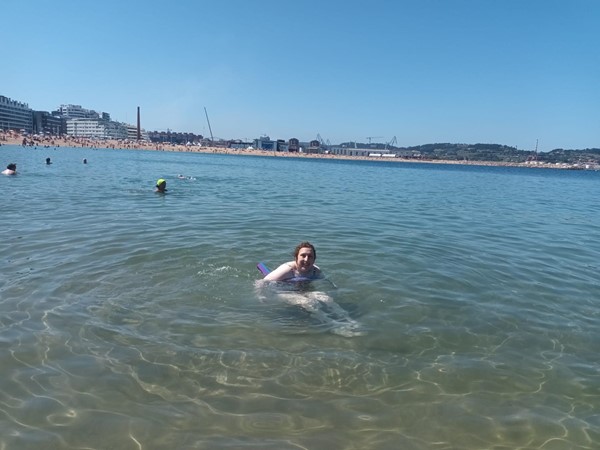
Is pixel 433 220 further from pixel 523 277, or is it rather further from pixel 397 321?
pixel 397 321

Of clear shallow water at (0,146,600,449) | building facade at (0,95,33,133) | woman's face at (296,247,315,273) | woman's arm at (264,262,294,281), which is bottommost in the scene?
clear shallow water at (0,146,600,449)

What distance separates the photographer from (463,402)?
15.6 feet

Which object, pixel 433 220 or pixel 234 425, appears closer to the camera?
pixel 234 425

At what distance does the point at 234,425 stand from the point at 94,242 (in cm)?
879

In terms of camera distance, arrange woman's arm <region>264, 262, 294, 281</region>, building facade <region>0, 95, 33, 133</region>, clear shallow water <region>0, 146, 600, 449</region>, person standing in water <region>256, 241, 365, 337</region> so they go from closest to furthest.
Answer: clear shallow water <region>0, 146, 600, 449</region>, person standing in water <region>256, 241, 365, 337</region>, woman's arm <region>264, 262, 294, 281</region>, building facade <region>0, 95, 33, 133</region>

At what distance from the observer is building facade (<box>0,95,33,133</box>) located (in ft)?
583

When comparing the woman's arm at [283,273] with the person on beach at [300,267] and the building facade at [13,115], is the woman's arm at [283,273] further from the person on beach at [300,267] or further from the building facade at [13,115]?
the building facade at [13,115]

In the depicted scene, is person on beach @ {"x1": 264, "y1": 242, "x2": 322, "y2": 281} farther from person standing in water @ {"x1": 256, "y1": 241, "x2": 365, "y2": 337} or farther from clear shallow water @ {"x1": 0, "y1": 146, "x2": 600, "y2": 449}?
clear shallow water @ {"x1": 0, "y1": 146, "x2": 600, "y2": 449}

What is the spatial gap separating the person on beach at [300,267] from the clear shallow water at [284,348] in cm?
45

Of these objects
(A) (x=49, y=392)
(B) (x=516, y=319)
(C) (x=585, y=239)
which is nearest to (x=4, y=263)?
(A) (x=49, y=392)

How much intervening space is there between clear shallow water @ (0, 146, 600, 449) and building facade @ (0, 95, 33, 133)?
207 metres

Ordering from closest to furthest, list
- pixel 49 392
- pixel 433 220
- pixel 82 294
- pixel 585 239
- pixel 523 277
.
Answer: pixel 49 392 < pixel 82 294 < pixel 523 277 < pixel 585 239 < pixel 433 220

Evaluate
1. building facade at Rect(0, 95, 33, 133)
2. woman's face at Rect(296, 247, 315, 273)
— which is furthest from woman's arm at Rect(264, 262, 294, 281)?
building facade at Rect(0, 95, 33, 133)

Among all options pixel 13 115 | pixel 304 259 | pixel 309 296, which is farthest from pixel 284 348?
pixel 13 115
